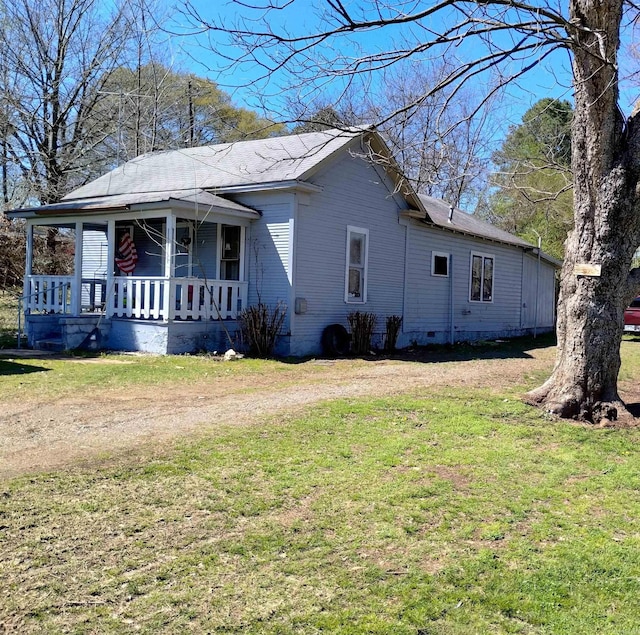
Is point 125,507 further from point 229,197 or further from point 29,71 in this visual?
point 29,71

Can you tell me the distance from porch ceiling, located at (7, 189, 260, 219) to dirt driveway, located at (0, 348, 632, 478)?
3484mm

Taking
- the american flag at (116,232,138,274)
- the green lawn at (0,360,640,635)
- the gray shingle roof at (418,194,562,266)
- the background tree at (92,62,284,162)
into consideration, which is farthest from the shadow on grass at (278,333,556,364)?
the background tree at (92,62,284,162)

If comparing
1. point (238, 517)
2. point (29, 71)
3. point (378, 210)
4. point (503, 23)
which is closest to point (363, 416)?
point (238, 517)

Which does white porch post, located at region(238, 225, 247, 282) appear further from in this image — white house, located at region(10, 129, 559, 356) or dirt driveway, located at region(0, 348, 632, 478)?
dirt driveway, located at region(0, 348, 632, 478)

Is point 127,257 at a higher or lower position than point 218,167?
lower

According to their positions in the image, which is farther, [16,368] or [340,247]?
[340,247]

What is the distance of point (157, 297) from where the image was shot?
40.1 feet

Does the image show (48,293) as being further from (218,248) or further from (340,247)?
(340,247)

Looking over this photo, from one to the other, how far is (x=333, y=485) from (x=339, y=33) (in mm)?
4357

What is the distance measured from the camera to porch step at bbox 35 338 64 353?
13070 mm

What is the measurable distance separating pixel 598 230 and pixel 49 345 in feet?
35.0

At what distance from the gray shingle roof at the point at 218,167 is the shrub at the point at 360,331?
3447mm

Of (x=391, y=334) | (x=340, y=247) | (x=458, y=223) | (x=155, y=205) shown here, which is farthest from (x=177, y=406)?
(x=458, y=223)

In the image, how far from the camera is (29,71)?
2353 centimetres
